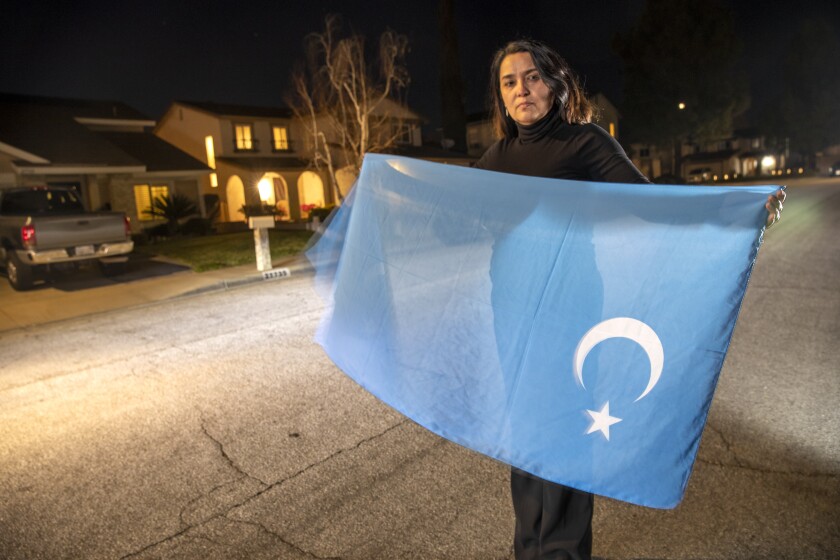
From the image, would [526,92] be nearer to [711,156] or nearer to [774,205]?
[774,205]

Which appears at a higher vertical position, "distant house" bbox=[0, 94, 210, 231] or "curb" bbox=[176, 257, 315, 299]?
"distant house" bbox=[0, 94, 210, 231]

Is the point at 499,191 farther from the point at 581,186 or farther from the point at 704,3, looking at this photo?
the point at 704,3

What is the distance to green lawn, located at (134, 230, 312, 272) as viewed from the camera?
15114 millimetres

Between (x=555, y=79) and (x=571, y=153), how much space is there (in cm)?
31

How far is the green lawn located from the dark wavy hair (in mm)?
12662

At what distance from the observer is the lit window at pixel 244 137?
32.9m

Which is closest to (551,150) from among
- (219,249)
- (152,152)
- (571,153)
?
(571,153)

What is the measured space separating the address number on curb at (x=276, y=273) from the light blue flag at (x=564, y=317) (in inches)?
400

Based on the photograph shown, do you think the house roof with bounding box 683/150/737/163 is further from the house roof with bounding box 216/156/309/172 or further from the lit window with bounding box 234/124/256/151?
the lit window with bounding box 234/124/256/151

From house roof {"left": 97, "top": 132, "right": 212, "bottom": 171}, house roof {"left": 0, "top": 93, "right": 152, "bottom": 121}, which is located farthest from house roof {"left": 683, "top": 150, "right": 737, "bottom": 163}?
house roof {"left": 0, "top": 93, "right": 152, "bottom": 121}

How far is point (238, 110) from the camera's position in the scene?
110 ft

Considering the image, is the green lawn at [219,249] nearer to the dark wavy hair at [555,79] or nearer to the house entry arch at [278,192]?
the house entry arch at [278,192]

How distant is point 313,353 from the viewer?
6367 mm

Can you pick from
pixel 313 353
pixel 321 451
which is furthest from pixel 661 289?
pixel 313 353
